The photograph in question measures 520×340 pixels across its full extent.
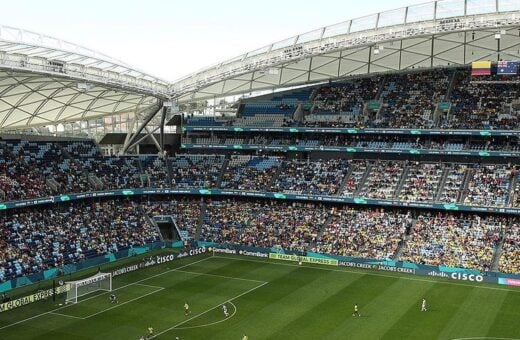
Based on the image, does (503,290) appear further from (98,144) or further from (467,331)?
(98,144)

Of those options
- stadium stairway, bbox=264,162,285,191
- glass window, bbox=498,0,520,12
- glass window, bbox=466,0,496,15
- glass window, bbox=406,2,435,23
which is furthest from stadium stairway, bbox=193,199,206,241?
glass window, bbox=498,0,520,12

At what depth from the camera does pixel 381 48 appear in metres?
50.8

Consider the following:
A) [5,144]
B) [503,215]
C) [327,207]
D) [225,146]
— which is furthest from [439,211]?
[5,144]

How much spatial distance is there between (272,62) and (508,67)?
21807 millimetres

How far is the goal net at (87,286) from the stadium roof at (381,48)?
23295 millimetres

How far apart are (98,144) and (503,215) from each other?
1788 inches

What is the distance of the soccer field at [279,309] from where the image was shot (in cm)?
3500

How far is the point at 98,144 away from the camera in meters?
69.1

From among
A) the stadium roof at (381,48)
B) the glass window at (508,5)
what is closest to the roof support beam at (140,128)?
the stadium roof at (381,48)

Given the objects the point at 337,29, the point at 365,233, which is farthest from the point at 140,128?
the point at 365,233

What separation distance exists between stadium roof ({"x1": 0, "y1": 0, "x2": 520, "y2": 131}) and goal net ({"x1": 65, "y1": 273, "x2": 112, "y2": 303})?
1617 cm

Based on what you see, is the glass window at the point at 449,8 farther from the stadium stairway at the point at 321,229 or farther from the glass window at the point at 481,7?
the stadium stairway at the point at 321,229

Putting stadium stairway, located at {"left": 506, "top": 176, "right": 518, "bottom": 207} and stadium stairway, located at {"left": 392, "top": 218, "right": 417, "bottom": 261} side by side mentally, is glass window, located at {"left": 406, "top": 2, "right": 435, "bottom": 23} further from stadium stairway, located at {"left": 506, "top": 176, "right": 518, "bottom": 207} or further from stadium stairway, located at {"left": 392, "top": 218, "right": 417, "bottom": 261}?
stadium stairway, located at {"left": 392, "top": 218, "right": 417, "bottom": 261}

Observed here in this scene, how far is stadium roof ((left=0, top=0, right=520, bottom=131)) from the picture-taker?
155 feet
